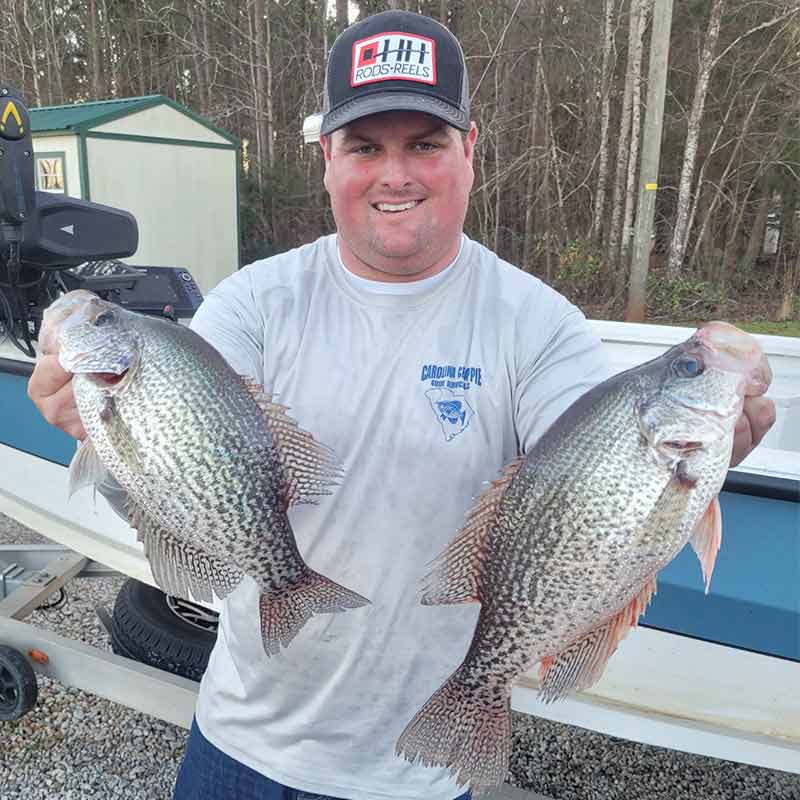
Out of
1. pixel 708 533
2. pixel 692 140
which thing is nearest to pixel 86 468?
pixel 708 533

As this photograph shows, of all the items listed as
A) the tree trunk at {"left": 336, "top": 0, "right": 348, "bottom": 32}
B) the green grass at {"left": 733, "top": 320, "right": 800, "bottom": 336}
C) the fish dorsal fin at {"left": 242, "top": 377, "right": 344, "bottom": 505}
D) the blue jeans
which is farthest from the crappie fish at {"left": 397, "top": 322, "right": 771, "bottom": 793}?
the tree trunk at {"left": 336, "top": 0, "right": 348, "bottom": 32}

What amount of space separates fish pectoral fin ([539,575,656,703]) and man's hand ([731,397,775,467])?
0.34 metres

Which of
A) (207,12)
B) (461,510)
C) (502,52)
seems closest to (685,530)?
(461,510)

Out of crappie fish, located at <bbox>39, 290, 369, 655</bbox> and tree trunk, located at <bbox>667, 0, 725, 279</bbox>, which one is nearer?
crappie fish, located at <bbox>39, 290, 369, 655</bbox>

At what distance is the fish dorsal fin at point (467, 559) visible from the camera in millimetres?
1558

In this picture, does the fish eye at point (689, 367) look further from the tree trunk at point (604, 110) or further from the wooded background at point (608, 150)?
the tree trunk at point (604, 110)

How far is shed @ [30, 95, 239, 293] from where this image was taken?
10.7 meters

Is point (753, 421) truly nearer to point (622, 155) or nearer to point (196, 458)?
point (196, 458)

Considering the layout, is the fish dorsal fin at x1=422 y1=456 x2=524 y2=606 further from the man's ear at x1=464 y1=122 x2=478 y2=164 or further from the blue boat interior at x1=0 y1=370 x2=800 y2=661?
the blue boat interior at x1=0 y1=370 x2=800 y2=661

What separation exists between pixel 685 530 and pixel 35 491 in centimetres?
347

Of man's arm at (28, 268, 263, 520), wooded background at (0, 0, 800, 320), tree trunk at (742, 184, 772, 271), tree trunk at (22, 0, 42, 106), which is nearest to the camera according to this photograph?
man's arm at (28, 268, 263, 520)

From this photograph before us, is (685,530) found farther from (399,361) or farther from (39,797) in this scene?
(39,797)

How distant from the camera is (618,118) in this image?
685 inches

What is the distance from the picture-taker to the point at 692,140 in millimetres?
14953
